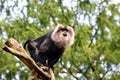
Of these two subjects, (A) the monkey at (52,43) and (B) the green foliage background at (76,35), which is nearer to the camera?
(A) the monkey at (52,43)

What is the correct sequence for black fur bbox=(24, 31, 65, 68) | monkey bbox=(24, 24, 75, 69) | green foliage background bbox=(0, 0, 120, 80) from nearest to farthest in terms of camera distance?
black fur bbox=(24, 31, 65, 68) < monkey bbox=(24, 24, 75, 69) < green foliage background bbox=(0, 0, 120, 80)

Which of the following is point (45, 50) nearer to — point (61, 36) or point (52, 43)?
point (52, 43)

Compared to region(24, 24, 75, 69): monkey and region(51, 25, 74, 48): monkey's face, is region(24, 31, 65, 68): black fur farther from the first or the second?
region(51, 25, 74, 48): monkey's face

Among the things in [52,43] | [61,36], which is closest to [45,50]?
[52,43]

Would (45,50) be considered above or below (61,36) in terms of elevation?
below

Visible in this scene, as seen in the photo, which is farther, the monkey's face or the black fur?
the monkey's face

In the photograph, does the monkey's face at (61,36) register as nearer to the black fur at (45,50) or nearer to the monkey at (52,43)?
the monkey at (52,43)

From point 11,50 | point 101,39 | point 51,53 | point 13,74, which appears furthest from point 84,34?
point 11,50

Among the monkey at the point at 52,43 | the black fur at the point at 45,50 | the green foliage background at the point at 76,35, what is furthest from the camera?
the green foliage background at the point at 76,35

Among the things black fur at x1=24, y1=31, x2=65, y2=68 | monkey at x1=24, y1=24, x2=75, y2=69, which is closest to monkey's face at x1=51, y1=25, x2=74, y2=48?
monkey at x1=24, y1=24, x2=75, y2=69

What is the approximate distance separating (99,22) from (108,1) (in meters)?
0.76

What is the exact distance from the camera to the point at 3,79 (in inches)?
494

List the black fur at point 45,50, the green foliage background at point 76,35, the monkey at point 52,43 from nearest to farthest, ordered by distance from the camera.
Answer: the black fur at point 45,50 → the monkey at point 52,43 → the green foliage background at point 76,35

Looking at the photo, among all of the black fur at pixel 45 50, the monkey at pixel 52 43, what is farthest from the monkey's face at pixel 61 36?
the black fur at pixel 45 50
